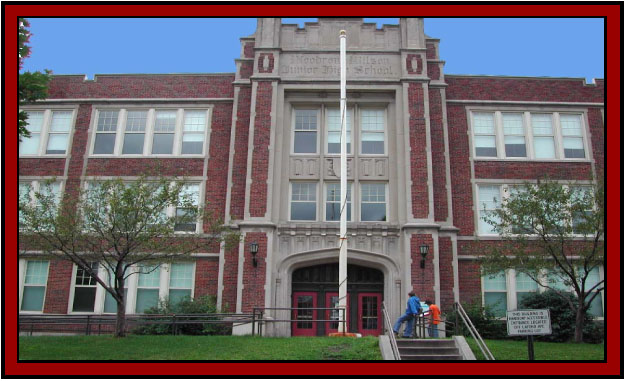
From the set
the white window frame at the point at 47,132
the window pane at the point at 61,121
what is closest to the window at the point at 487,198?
the white window frame at the point at 47,132

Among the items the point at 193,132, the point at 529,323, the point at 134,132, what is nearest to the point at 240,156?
the point at 193,132

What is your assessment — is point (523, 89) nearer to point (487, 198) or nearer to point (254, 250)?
point (487, 198)

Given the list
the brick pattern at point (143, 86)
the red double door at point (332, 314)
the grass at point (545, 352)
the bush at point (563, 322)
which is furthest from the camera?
the brick pattern at point (143, 86)

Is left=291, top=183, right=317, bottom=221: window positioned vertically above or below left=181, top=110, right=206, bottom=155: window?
below

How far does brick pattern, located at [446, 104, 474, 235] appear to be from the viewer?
21844mm

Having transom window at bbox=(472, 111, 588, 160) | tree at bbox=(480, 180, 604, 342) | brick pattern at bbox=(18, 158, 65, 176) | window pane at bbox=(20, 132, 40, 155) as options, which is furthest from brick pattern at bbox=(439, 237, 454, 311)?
window pane at bbox=(20, 132, 40, 155)

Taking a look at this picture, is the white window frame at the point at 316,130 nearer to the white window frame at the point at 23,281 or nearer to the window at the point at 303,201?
the window at the point at 303,201

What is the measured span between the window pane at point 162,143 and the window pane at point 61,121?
361cm

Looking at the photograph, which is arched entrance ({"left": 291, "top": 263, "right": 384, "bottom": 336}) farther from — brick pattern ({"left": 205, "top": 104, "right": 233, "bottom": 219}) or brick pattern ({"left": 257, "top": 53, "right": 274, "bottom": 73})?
brick pattern ({"left": 257, "top": 53, "right": 274, "bottom": 73})

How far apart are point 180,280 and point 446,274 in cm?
952

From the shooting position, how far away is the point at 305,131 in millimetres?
22797

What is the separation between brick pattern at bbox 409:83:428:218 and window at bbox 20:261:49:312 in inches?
538

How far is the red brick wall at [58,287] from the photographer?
2100 cm

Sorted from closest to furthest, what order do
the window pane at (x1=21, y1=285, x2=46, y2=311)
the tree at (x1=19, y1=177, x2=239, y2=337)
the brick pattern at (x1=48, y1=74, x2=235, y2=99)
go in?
the tree at (x1=19, y1=177, x2=239, y2=337) → the window pane at (x1=21, y1=285, x2=46, y2=311) → the brick pattern at (x1=48, y1=74, x2=235, y2=99)
